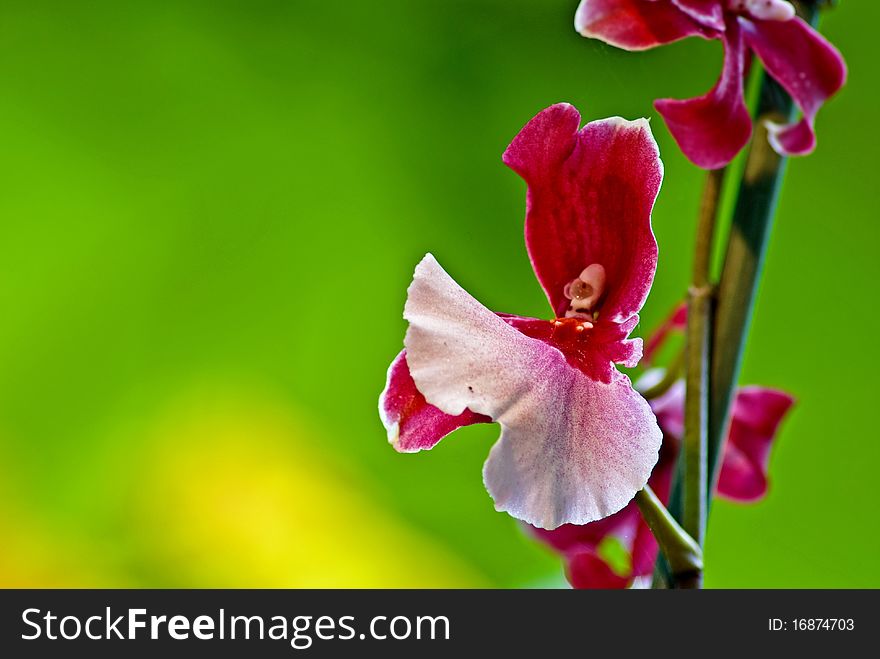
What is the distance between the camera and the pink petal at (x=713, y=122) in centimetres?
26

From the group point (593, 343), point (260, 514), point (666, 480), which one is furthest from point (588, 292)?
point (260, 514)

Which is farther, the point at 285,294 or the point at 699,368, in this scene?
the point at 285,294

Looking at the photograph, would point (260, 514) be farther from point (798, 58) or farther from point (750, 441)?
point (798, 58)

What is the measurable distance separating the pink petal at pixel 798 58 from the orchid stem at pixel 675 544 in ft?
0.39

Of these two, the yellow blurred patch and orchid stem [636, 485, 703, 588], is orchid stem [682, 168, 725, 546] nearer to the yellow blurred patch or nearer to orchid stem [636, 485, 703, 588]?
orchid stem [636, 485, 703, 588]

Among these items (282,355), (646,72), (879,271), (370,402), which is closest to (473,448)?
(370,402)

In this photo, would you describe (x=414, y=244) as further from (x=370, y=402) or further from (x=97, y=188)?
(x=97, y=188)

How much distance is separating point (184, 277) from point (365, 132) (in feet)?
1.17

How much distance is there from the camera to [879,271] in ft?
4.20

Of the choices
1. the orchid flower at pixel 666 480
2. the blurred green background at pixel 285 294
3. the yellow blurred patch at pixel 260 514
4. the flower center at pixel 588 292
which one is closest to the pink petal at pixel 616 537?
the orchid flower at pixel 666 480

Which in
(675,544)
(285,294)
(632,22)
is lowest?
(675,544)

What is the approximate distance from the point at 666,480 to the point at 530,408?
163mm

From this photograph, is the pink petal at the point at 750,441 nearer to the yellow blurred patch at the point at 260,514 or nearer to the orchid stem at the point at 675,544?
the orchid stem at the point at 675,544

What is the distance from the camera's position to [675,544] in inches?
10.6
